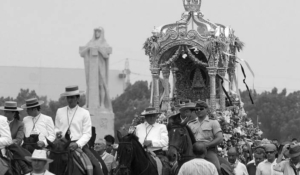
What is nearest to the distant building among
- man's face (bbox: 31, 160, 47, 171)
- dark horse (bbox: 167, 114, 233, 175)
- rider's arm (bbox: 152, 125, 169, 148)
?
rider's arm (bbox: 152, 125, 169, 148)

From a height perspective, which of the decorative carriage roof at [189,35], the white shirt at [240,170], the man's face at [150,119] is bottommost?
the white shirt at [240,170]

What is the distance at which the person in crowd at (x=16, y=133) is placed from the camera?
14125mm

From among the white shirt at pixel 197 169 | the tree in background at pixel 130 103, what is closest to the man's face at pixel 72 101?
the white shirt at pixel 197 169

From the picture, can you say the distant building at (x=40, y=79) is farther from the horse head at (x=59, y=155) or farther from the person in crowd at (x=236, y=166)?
the horse head at (x=59, y=155)

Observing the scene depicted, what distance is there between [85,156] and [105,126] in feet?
51.5

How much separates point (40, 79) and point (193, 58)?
59.6m

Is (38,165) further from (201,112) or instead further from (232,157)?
(232,157)

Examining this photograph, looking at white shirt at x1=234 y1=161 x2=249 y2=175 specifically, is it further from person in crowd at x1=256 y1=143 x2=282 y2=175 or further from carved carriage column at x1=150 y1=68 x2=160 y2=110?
carved carriage column at x1=150 y1=68 x2=160 y2=110

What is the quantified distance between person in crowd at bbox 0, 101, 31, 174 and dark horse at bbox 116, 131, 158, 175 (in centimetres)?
152

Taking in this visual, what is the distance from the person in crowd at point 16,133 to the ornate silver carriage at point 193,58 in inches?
575

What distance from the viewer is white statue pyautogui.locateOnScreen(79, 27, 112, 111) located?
3041 cm

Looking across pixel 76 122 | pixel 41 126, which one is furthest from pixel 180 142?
pixel 41 126

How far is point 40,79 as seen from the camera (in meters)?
88.1

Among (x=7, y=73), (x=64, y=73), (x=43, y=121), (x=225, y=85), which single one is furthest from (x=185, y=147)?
(x=64, y=73)
